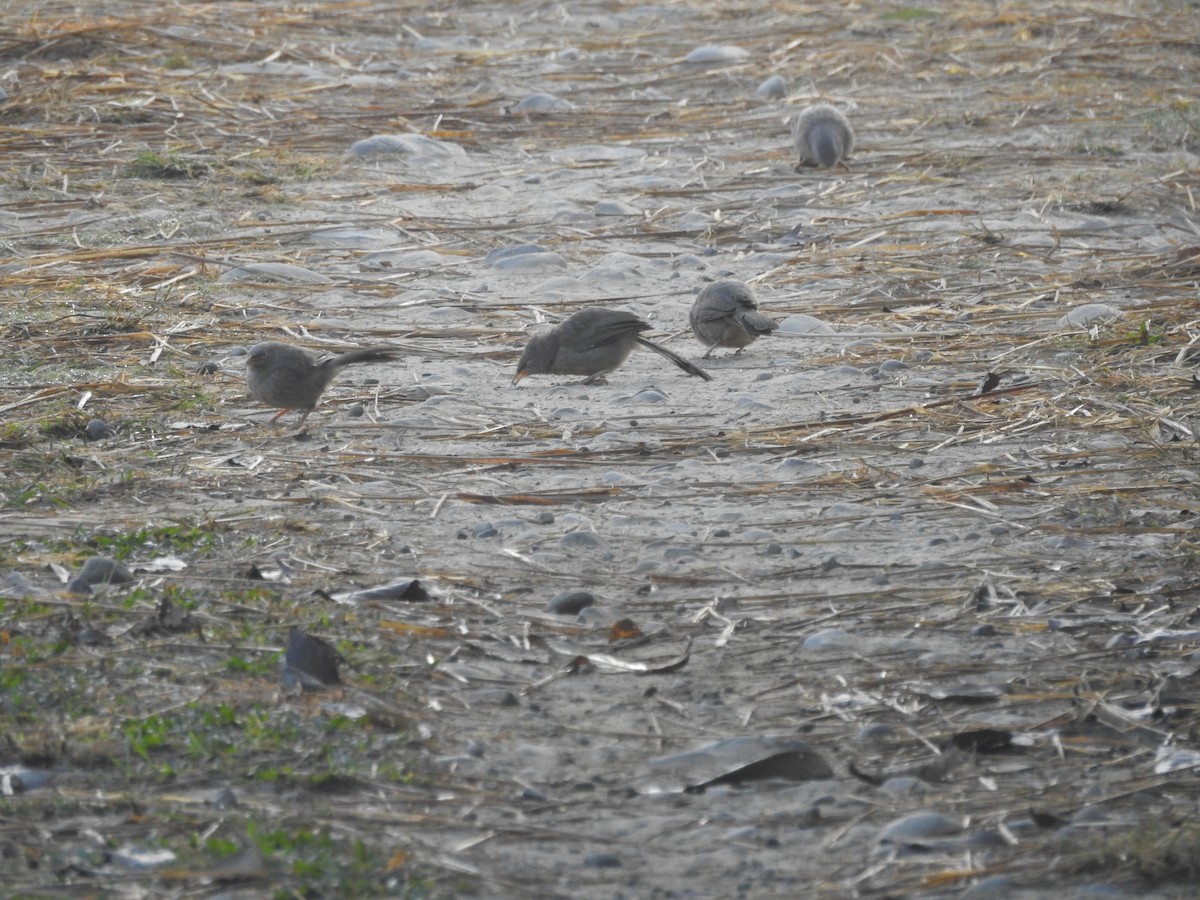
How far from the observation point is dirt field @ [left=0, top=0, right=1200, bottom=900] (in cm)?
299

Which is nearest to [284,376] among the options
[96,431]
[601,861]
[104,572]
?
[96,431]

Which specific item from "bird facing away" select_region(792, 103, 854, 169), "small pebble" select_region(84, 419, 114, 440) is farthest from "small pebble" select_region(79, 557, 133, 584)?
"bird facing away" select_region(792, 103, 854, 169)

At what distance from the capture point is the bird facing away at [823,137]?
9031 millimetres

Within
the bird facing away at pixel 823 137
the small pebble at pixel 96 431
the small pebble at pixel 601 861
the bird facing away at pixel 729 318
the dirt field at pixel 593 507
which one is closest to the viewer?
the small pebble at pixel 601 861

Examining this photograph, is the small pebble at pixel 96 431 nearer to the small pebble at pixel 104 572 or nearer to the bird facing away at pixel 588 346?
the small pebble at pixel 104 572

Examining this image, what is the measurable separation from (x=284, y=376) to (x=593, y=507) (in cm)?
127

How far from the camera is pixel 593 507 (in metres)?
4.72

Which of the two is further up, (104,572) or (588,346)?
(104,572)

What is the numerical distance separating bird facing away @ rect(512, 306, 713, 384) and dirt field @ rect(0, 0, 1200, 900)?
11cm

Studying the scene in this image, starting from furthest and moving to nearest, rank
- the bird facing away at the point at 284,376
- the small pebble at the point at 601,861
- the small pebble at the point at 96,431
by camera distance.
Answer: the bird facing away at the point at 284,376, the small pebble at the point at 96,431, the small pebble at the point at 601,861

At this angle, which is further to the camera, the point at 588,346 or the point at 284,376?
the point at 588,346

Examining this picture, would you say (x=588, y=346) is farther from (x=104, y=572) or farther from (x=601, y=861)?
(x=601, y=861)

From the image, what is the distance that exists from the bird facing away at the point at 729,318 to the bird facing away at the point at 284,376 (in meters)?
1.63

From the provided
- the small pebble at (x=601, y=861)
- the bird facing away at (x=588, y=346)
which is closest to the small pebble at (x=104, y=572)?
the small pebble at (x=601, y=861)
